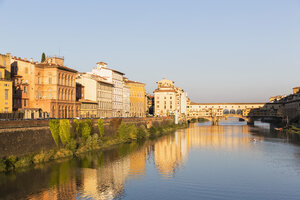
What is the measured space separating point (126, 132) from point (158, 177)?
103 feet

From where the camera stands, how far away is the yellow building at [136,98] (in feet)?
385

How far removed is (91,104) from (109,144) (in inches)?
855

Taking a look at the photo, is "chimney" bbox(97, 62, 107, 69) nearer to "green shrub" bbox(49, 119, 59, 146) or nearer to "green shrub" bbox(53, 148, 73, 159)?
"green shrub" bbox(49, 119, 59, 146)

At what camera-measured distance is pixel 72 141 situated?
48.8 metres

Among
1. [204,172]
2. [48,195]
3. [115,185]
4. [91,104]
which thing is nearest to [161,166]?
[204,172]

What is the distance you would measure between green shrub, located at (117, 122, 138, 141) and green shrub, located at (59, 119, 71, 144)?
730 inches

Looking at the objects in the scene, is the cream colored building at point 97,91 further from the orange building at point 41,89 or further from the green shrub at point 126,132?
the green shrub at point 126,132

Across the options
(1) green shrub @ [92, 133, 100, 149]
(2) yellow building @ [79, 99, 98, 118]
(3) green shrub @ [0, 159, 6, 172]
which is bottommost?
(3) green shrub @ [0, 159, 6, 172]

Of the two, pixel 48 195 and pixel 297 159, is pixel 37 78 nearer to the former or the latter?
pixel 48 195

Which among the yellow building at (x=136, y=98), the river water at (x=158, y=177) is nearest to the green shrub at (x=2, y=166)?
the river water at (x=158, y=177)

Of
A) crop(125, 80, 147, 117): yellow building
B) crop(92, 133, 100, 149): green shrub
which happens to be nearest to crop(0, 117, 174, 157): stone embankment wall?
crop(92, 133, 100, 149): green shrub

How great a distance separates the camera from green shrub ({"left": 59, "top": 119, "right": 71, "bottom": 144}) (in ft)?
157

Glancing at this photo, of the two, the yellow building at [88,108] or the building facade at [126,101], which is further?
the building facade at [126,101]

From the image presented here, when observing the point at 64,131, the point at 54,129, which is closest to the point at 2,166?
the point at 54,129
